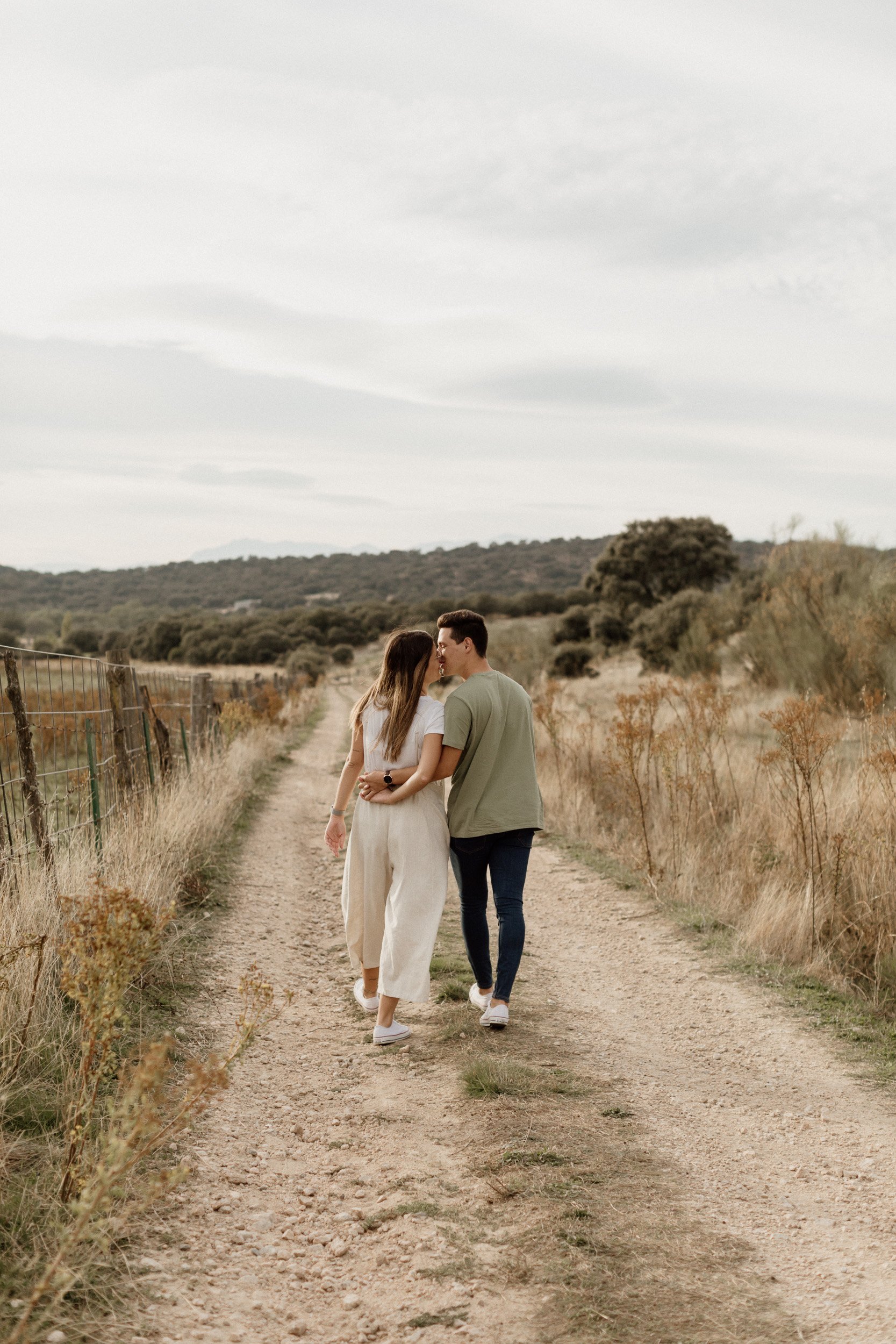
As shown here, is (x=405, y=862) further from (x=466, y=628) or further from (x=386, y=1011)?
(x=466, y=628)

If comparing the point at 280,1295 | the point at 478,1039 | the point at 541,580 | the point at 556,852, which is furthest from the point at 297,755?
the point at 541,580

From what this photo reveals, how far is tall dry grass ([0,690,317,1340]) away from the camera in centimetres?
256

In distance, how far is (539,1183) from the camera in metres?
3.40

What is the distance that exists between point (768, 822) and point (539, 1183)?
5.15 meters

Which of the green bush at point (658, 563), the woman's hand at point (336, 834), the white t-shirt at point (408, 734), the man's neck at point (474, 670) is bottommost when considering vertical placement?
the woman's hand at point (336, 834)

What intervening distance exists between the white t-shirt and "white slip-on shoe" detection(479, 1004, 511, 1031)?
1288mm

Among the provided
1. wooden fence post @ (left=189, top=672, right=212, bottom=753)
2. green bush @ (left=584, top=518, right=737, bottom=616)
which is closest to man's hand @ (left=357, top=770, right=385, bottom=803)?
wooden fence post @ (left=189, top=672, right=212, bottom=753)

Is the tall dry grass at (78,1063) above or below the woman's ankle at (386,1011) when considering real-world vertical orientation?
above

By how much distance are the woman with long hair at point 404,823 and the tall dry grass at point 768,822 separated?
2.59 meters

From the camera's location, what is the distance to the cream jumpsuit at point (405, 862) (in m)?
4.57

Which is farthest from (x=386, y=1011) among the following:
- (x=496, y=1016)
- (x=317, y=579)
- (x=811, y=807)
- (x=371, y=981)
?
(x=317, y=579)

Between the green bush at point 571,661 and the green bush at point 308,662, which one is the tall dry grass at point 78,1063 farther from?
the green bush at point 308,662

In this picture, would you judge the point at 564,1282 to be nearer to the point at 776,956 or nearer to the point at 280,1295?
the point at 280,1295

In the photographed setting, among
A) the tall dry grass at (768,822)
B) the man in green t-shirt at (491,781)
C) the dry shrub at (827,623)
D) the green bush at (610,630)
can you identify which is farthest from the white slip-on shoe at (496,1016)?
the green bush at (610,630)
